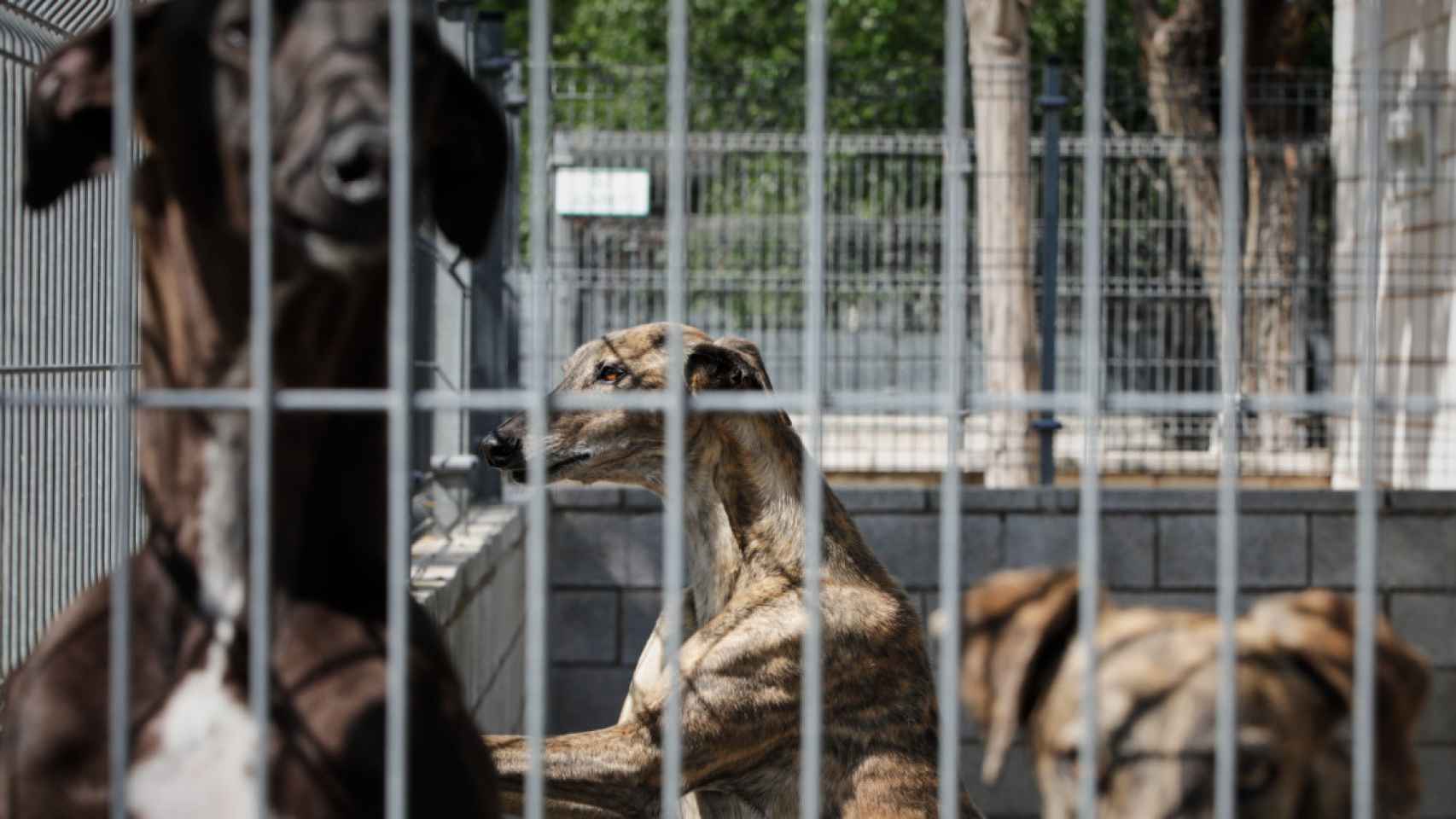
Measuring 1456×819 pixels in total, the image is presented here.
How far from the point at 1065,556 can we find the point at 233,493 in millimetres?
5821

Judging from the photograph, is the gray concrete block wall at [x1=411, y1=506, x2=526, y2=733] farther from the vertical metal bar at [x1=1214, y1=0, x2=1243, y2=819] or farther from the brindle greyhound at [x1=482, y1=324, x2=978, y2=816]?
the vertical metal bar at [x1=1214, y1=0, x2=1243, y2=819]

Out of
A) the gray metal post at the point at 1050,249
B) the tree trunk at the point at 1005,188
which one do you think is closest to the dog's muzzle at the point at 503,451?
the gray metal post at the point at 1050,249

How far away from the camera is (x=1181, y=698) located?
1.95 m

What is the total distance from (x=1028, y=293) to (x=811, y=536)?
6.62m

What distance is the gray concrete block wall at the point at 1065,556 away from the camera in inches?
290

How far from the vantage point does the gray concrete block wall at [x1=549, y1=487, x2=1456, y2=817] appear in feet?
24.2

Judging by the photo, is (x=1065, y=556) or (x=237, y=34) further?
(x=1065, y=556)

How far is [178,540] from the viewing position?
200 centimetres

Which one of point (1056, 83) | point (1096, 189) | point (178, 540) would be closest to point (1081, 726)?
point (1096, 189)

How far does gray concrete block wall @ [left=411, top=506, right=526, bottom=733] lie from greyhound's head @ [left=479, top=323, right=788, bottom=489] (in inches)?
17.9

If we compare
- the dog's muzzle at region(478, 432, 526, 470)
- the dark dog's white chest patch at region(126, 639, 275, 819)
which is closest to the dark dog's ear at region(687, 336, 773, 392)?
the dog's muzzle at region(478, 432, 526, 470)

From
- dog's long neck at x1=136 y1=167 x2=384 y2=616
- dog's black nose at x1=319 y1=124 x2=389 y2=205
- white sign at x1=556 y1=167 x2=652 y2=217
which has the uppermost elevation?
white sign at x1=556 y1=167 x2=652 y2=217

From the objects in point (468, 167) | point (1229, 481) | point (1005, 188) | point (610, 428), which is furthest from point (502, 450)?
point (1005, 188)

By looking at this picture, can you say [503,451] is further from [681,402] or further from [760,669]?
[681,402]
